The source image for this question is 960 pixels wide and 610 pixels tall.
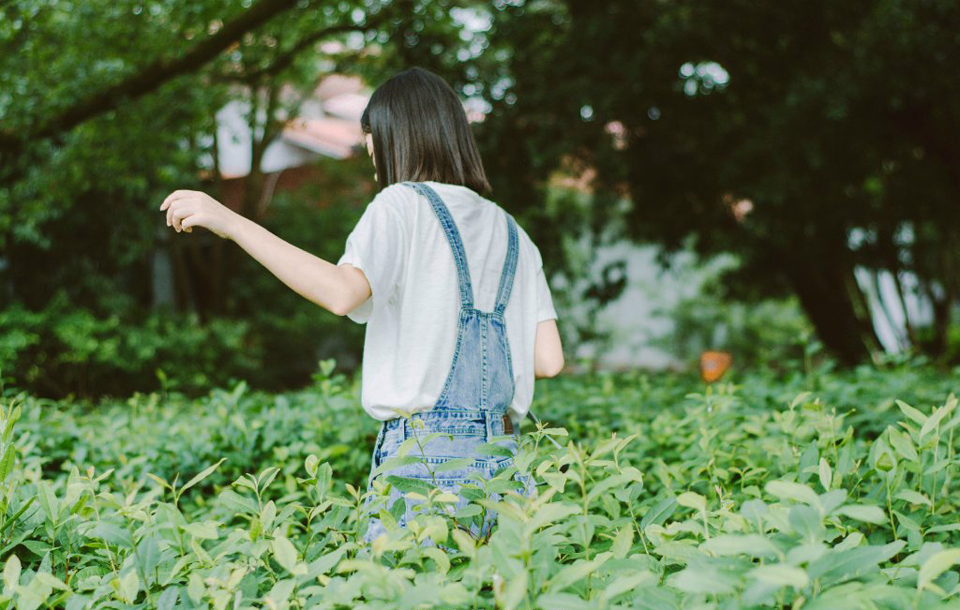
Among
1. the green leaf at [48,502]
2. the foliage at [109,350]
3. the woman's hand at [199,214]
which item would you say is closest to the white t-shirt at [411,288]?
the woman's hand at [199,214]

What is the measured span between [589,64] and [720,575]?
5.74 m

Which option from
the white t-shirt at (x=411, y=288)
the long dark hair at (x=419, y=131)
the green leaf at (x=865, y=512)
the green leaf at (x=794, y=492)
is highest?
the long dark hair at (x=419, y=131)

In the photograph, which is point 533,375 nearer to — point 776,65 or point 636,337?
point 776,65

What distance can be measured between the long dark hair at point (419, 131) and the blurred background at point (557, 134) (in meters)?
2.47

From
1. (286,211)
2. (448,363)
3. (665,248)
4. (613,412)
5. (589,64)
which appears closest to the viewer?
(448,363)

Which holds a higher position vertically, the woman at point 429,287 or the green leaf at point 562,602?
the woman at point 429,287

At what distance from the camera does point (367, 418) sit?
2805mm

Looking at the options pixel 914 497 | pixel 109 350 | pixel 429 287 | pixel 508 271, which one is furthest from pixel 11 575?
pixel 109 350

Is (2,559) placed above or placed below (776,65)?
below

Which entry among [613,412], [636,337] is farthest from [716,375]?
[636,337]

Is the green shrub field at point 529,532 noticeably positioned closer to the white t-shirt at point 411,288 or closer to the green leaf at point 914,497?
the green leaf at point 914,497

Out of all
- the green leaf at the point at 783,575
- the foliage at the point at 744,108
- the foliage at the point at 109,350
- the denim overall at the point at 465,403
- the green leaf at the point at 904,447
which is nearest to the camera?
the green leaf at the point at 783,575

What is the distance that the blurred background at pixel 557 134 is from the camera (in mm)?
5680

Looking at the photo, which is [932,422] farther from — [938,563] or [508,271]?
[508,271]
